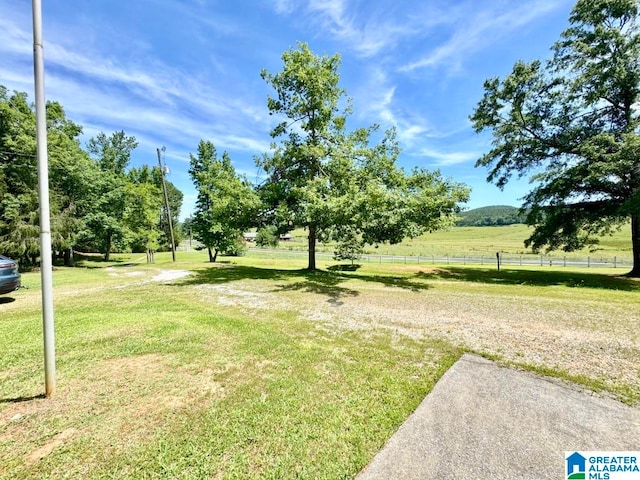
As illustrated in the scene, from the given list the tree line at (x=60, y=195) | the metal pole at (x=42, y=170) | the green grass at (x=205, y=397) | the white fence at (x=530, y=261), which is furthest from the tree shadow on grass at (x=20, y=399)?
the white fence at (x=530, y=261)

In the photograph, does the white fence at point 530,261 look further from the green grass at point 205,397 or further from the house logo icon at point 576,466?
the house logo icon at point 576,466

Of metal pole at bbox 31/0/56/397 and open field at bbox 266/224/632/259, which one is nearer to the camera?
metal pole at bbox 31/0/56/397

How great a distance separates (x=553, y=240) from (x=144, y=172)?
40.5 metres

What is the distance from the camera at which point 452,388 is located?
3801mm

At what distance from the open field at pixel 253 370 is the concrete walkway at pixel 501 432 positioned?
0.27 metres

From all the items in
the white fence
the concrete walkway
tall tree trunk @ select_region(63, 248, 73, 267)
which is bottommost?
the white fence

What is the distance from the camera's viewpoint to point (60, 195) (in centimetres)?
2069

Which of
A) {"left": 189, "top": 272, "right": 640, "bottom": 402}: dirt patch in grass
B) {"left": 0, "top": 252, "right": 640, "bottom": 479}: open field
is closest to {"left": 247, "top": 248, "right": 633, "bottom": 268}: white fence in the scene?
{"left": 189, "top": 272, "right": 640, "bottom": 402}: dirt patch in grass

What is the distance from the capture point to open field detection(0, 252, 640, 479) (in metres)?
2.64

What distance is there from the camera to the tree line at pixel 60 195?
1767 centimetres

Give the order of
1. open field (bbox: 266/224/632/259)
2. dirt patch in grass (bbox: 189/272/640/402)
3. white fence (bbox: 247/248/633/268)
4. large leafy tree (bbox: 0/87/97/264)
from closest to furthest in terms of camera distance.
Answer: dirt patch in grass (bbox: 189/272/640/402)
large leafy tree (bbox: 0/87/97/264)
white fence (bbox: 247/248/633/268)
open field (bbox: 266/224/632/259)

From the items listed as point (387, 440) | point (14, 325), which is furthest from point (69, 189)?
point (387, 440)
